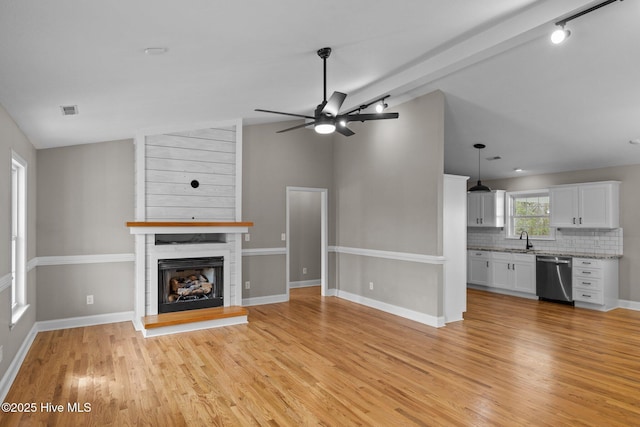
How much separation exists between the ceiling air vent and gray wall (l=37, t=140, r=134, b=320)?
178 centimetres

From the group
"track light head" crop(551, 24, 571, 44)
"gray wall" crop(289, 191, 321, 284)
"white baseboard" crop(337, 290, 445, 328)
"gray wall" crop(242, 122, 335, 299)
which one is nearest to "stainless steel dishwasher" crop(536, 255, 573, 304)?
"white baseboard" crop(337, 290, 445, 328)

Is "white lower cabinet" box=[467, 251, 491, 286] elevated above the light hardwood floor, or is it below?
above

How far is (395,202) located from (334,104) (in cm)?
262

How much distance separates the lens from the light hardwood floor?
287 cm

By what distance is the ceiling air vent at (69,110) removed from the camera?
3.52 meters

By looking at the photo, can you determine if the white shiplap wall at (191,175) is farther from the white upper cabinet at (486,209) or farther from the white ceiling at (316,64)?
the white upper cabinet at (486,209)

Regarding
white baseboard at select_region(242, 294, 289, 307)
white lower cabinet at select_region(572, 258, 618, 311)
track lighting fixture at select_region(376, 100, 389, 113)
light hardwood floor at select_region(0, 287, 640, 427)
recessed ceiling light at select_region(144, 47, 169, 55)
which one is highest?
track lighting fixture at select_region(376, 100, 389, 113)

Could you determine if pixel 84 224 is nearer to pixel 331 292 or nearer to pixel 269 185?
pixel 269 185

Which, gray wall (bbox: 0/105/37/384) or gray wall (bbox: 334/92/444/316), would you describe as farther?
gray wall (bbox: 334/92/444/316)

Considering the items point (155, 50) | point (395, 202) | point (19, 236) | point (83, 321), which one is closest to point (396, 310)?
point (395, 202)

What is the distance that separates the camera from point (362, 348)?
434 centimetres

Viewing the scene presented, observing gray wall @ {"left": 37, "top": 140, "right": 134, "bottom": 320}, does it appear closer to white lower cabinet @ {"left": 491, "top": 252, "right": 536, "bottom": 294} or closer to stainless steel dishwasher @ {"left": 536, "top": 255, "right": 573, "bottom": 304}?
white lower cabinet @ {"left": 491, "top": 252, "right": 536, "bottom": 294}

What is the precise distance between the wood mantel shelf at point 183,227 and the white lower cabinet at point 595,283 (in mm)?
5347

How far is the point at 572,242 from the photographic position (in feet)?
23.3
